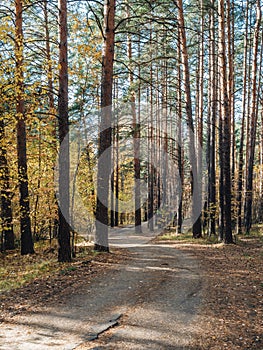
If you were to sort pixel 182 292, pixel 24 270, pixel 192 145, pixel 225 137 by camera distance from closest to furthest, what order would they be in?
1. pixel 182 292
2. pixel 24 270
3. pixel 225 137
4. pixel 192 145

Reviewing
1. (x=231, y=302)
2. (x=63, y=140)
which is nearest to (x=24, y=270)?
(x=63, y=140)

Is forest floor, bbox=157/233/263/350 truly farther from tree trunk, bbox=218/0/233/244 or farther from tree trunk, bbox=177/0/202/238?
tree trunk, bbox=177/0/202/238

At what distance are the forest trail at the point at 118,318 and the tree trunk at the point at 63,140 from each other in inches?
84.6

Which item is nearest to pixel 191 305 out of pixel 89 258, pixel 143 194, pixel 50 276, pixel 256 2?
pixel 50 276

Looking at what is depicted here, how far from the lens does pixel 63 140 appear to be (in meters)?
9.85

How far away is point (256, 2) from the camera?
17031 millimetres

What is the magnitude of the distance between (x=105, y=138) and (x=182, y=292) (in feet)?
19.7

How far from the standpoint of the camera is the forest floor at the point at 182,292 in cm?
485

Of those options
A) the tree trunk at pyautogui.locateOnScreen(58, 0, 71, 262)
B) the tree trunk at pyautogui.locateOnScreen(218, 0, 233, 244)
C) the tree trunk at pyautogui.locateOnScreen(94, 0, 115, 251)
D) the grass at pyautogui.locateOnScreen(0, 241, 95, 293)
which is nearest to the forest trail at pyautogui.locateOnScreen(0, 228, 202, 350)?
the grass at pyautogui.locateOnScreen(0, 241, 95, 293)

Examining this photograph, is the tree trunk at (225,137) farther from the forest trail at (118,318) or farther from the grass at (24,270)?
the forest trail at (118,318)

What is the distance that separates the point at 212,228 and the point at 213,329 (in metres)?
15.5

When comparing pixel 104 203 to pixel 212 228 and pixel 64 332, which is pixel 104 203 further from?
pixel 212 228

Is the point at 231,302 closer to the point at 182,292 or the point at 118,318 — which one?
the point at 182,292

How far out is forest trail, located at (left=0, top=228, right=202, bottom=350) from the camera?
4652 mm
